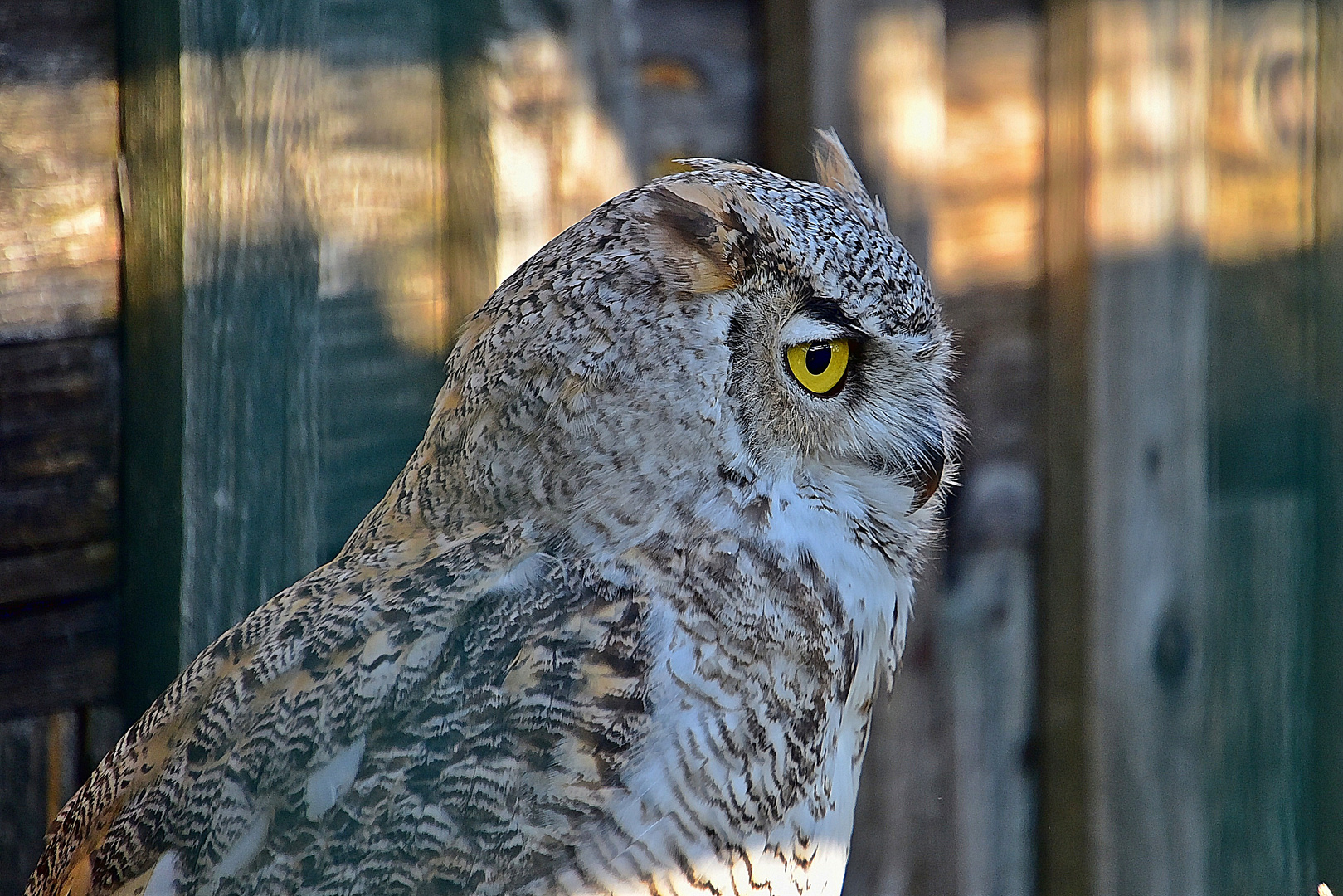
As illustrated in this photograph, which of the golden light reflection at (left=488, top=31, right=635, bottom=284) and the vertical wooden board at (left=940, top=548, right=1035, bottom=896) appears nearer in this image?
the golden light reflection at (left=488, top=31, right=635, bottom=284)

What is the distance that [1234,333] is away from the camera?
256 centimetres

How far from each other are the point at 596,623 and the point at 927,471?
0.49 metres

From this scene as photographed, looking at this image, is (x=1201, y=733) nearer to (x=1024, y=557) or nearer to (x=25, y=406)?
(x=1024, y=557)

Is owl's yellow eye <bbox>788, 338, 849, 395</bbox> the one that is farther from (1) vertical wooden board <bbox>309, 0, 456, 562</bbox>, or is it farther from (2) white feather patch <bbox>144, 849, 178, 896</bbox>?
(2) white feather patch <bbox>144, 849, 178, 896</bbox>

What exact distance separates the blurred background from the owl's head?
1.08ft

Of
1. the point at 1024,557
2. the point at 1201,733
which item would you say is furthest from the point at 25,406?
the point at 1201,733

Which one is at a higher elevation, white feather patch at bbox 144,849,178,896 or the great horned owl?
the great horned owl

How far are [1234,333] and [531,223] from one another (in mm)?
1489

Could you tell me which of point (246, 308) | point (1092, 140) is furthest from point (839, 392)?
point (1092, 140)

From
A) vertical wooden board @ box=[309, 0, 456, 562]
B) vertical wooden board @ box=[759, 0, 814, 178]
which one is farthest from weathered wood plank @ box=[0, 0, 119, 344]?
vertical wooden board @ box=[759, 0, 814, 178]

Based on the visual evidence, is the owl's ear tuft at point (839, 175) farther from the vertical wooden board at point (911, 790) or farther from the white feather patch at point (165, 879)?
the white feather patch at point (165, 879)

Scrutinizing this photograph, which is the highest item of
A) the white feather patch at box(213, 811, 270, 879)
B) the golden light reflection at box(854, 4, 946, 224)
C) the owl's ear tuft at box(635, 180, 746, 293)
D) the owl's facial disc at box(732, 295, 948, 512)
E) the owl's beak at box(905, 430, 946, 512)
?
the golden light reflection at box(854, 4, 946, 224)

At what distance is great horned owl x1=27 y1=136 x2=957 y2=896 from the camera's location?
1217 millimetres

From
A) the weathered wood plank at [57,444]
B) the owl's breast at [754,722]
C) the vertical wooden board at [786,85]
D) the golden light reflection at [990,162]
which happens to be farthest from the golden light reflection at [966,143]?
the weathered wood plank at [57,444]
